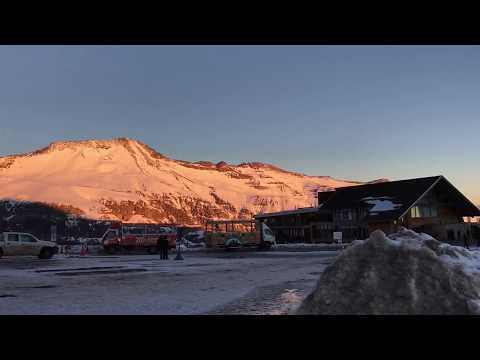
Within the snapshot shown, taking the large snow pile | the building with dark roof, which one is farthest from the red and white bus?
the large snow pile

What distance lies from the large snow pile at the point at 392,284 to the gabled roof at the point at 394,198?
44.4m

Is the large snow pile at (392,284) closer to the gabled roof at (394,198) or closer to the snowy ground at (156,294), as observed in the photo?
the snowy ground at (156,294)

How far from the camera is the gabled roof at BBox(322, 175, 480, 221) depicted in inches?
2057

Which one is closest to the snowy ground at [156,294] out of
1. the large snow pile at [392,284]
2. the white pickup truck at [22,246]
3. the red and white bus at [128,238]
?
the large snow pile at [392,284]

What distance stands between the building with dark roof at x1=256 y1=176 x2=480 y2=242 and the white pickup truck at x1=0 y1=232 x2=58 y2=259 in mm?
34556

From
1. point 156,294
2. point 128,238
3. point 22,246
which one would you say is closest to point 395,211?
point 128,238

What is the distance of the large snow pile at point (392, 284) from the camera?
286 inches

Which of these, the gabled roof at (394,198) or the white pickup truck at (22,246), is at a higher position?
the gabled roof at (394,198)

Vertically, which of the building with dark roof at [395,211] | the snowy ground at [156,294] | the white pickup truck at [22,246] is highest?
the building with dark roof at [395,211]
